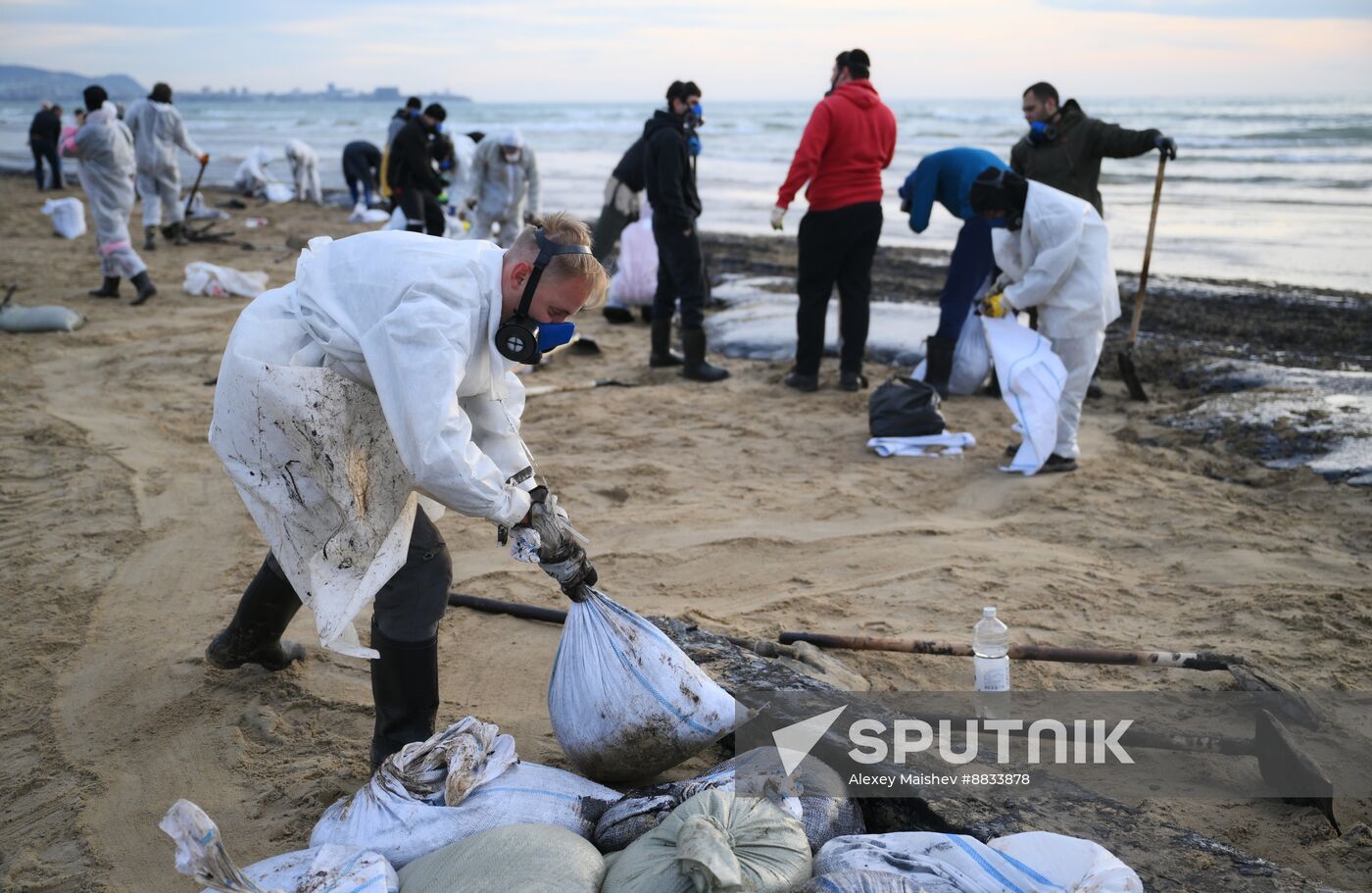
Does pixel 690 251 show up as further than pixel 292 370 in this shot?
Yes

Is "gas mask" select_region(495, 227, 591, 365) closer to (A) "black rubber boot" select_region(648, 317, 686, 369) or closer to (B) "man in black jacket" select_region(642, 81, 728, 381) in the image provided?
(B) "man in black jacket" select_region(642, 81, 728, 381)

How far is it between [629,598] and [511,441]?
4.76 feet

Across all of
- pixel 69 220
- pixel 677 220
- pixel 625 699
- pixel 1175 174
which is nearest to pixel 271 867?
pixel 625 699

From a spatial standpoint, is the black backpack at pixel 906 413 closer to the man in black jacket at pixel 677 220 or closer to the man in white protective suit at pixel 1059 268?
the man in white protective suit at pixel 1059 268

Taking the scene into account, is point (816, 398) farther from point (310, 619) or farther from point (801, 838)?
point (801, 838)

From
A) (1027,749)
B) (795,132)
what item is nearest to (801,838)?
(1027,749)

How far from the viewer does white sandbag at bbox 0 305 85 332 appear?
7.73 metres

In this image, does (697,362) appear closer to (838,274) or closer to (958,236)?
(838,274)

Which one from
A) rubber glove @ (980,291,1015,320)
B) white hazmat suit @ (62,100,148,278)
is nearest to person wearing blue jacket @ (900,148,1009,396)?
rubber glove @ (980,291,1015,320)

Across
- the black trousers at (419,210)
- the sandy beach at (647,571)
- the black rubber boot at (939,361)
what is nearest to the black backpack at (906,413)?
the sandy beach at (647,571)

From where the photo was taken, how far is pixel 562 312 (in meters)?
2.35

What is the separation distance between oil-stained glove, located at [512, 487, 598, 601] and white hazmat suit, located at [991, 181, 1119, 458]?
3320mm

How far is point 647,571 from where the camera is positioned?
13.8ft

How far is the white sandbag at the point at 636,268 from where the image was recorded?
27.2 ft
